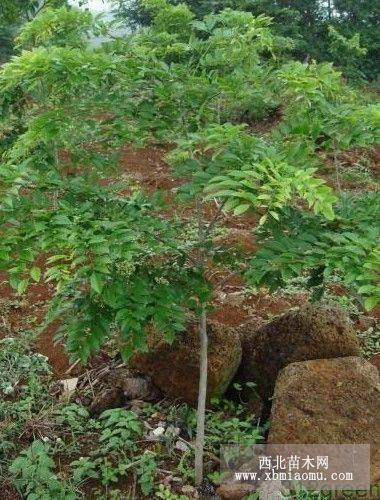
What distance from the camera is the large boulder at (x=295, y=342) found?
136 inches

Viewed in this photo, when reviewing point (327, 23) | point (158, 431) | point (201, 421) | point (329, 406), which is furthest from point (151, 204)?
point (327, 23)

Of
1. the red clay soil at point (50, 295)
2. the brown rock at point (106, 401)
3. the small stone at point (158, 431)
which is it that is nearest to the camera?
the small stone at point (158, 431)

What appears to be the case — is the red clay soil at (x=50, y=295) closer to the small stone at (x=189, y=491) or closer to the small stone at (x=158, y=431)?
the small stone at (x=158, y=431)

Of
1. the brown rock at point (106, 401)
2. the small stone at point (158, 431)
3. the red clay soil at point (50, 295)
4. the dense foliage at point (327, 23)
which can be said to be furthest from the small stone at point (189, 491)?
the dense foliage at point (327, 23)

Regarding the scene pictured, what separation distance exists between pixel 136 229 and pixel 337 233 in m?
0.81

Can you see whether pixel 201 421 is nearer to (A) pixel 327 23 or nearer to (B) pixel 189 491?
(B) pixel 189 491

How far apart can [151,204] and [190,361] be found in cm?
134

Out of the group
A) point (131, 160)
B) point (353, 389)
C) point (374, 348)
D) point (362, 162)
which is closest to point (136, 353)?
point (353, 389)

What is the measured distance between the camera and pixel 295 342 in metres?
3.50

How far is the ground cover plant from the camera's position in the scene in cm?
204

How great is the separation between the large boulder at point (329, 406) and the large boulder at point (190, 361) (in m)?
0.44

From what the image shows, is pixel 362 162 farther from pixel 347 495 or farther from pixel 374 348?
pixel 347 495

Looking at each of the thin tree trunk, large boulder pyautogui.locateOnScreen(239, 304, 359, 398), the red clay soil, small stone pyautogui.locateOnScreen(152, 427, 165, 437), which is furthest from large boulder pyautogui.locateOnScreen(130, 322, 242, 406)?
the red clay soil

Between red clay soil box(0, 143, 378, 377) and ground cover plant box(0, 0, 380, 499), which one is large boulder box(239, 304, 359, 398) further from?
red clay soil box(0, 143, 378, 377)
